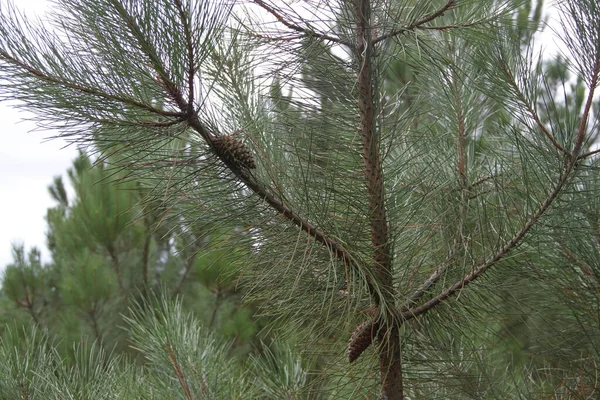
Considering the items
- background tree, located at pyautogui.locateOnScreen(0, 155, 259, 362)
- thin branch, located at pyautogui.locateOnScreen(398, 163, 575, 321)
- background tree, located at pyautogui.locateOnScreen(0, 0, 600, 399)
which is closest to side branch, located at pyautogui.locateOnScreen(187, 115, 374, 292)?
background tree, located at pyautogui.locateOnScreen(0, 0, 600, 399)

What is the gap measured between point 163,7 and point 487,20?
2.64 feet

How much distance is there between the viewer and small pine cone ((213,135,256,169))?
3.32 feet

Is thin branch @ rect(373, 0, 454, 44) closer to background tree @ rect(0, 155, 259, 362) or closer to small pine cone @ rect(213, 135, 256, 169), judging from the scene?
small pine cone @ rect(213, 135, 256, 169)

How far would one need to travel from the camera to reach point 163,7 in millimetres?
865

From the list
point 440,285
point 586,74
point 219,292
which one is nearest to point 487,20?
point 586,74

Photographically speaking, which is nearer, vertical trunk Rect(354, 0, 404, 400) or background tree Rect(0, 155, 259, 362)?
vertical trunk Rect(354, 0, 404, 400)

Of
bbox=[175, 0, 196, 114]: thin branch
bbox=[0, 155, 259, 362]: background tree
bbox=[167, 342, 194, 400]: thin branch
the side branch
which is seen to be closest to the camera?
bbox=[175, 0, 196, 114]: thin branch

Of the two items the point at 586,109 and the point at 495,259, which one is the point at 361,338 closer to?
the point at 495,259

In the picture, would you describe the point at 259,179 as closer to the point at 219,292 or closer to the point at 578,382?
the point at 578,382

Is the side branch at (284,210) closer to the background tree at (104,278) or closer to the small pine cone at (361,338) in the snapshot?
the small pine cone at (361,338)

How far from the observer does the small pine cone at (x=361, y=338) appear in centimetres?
126

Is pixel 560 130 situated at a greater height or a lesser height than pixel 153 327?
greater

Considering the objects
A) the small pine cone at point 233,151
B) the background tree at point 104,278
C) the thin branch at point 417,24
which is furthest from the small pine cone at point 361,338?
the background tree at point 104,278

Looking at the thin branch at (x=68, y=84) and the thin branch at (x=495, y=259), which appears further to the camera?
the thin branch at (x=495, y=259)
